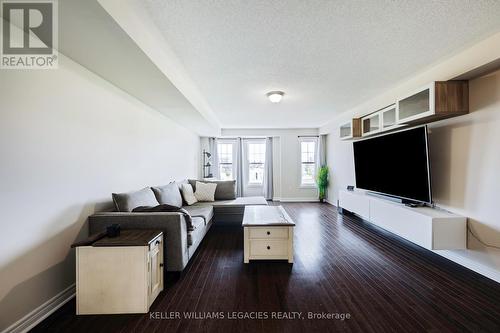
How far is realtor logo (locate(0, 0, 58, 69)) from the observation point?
1361mm

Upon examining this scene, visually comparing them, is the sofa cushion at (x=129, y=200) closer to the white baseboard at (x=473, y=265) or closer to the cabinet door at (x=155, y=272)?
the cabinet door at (x=155, y=272)

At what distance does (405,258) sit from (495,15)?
8.68 feet

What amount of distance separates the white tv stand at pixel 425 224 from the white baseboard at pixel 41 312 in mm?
3766

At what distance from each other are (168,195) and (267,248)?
1.81 meters

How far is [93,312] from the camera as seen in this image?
5.56ft

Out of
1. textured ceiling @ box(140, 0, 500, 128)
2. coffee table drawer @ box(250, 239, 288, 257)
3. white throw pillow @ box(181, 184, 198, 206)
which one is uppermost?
textured ceiling @ box(140, 0, 500, 128)

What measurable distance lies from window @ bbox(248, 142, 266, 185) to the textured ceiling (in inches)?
146

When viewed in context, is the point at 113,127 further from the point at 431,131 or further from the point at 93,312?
the point at 431,131

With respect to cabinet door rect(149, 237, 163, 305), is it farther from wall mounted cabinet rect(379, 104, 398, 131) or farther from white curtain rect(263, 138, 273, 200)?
white curtain rect(263, 138, 273, 200)

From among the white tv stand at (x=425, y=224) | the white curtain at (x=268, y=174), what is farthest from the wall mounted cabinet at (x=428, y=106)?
the white curtain at (x=268, y=174)

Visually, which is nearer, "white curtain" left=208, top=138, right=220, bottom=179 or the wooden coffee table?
the wooden coffee table

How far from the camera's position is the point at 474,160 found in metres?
Result: 2.31

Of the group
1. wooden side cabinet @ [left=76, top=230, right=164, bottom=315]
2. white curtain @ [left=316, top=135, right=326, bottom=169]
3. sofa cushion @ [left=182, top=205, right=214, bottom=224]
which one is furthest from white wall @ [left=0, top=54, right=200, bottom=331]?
white curtain @ [left=316, top=135, right=326, bottom=169]

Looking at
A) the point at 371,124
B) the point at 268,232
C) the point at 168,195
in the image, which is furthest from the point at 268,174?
the point at 268,232
